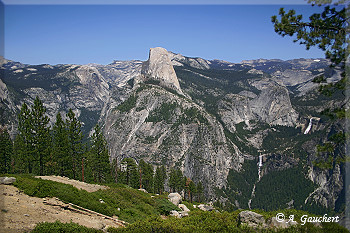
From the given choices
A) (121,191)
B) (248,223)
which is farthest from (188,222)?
Result: (121,191)

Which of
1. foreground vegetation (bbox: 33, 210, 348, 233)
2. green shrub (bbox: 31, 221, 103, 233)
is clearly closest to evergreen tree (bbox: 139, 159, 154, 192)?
foreground vegetation (bbox: 33, 210, 348, 233)

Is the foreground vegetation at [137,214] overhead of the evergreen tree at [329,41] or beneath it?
beneath

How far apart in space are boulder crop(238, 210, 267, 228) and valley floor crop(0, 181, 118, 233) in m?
10.7

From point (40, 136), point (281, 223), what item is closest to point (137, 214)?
point (281, 223)

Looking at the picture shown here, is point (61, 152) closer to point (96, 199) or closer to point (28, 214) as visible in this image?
point (96, 199)

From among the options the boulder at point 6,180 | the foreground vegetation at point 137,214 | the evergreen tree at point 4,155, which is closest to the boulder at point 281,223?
the foreground vegetation at point 137,214

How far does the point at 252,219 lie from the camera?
19125 mm

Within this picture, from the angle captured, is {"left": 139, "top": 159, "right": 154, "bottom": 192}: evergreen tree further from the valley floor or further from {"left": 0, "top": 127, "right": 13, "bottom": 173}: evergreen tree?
the valley floor

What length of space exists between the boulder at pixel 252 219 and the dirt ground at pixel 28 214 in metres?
10.6

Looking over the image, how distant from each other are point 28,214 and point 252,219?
16237mm

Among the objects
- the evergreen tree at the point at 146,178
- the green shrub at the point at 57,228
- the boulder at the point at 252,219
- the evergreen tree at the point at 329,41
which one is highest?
the evergreen tree at the point at 329,41

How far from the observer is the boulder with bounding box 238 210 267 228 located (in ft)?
59.6

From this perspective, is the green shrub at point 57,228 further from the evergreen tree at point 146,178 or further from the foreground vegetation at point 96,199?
the evergreen tree at point 146,178

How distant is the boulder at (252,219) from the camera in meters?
18.2
